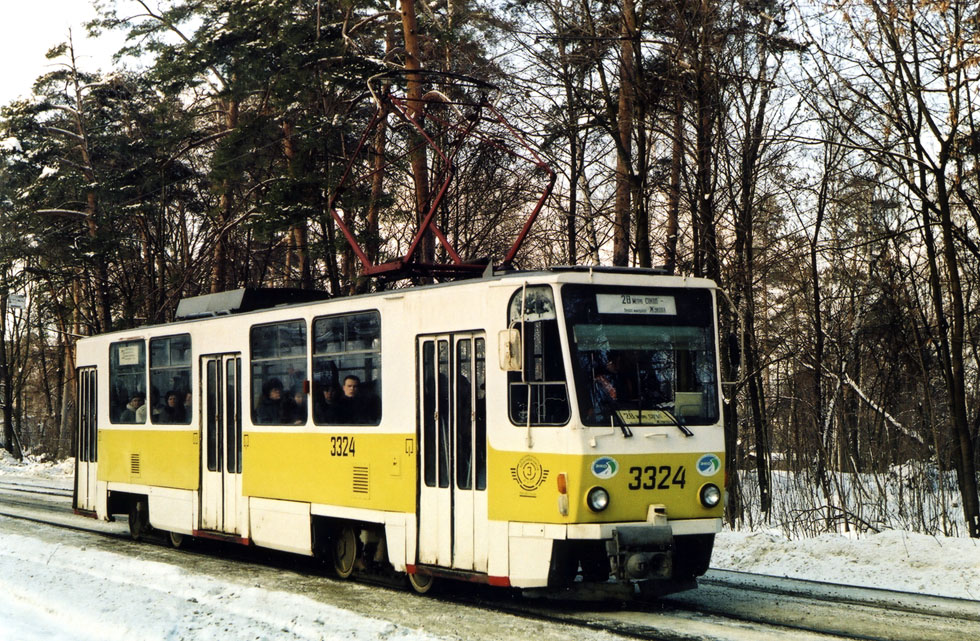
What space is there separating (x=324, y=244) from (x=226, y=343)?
34.3 feet

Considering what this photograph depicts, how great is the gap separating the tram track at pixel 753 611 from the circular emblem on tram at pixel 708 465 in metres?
1.11

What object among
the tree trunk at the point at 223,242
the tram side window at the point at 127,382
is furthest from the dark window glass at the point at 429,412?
the tree trunk at the point at 223,242

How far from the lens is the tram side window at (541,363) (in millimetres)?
9320

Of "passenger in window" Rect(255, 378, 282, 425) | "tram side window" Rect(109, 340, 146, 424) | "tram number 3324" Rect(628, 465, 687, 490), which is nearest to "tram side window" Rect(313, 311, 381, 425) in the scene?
"passenger in window" Rect(255, 378, 282, 425)

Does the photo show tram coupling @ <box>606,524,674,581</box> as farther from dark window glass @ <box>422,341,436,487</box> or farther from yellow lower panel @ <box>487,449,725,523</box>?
dark window glass @ <box>422,341,436,487</box>

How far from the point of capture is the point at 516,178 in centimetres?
2777

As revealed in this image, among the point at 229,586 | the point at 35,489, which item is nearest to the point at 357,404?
the point at 229,586

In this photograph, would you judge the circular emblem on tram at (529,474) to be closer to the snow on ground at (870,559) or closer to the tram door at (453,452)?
the tram door at (453,452)

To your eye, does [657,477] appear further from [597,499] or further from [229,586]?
[229,586]

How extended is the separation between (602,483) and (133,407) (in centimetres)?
915

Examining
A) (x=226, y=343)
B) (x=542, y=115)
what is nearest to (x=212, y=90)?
(x=542, y=115)

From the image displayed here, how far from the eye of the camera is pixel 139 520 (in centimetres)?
1619

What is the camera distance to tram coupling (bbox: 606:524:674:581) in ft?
29.7

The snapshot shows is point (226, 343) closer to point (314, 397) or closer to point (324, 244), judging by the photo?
point (314, 397)
